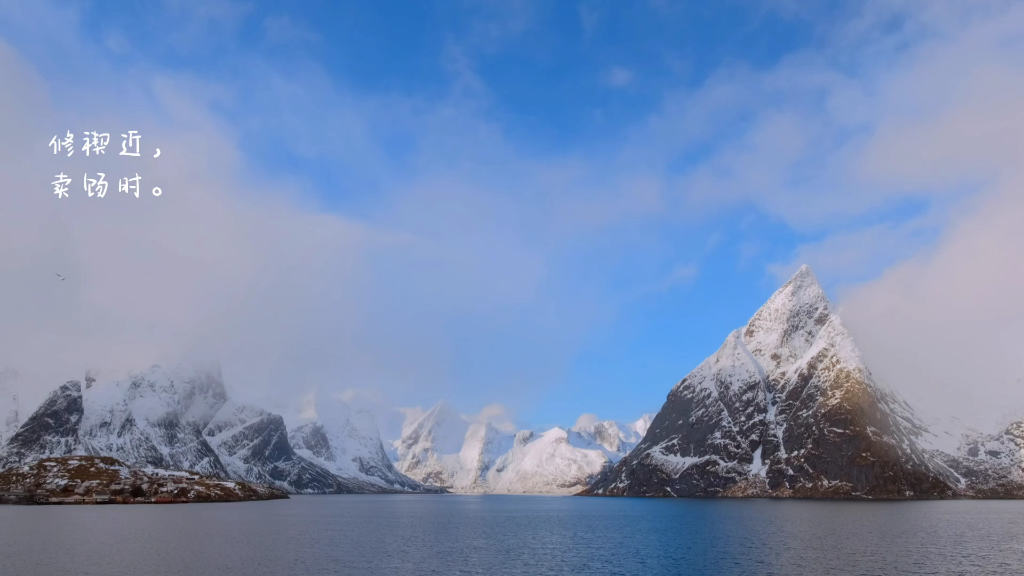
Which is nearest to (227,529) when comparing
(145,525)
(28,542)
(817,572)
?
(145,525)

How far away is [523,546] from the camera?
427 ft

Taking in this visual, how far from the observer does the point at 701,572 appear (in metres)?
93.6

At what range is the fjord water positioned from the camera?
315 feet

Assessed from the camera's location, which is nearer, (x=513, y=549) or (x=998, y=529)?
(x=513, y=549)

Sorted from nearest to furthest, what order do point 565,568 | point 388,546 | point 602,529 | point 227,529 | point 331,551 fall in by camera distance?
point 565,568 → point 331,551 → point 388,546 → point 227,529 → point 602,529

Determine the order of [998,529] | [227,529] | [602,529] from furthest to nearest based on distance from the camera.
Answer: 1. [602,529]
2. [227,529]
3. [998,529]

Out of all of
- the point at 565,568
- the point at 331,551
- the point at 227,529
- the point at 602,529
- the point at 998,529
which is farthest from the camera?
the point at 602,529

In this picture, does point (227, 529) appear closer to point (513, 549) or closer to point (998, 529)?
point (513, 549)

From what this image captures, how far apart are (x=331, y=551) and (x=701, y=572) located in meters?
63.0

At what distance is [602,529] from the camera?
169000 mm

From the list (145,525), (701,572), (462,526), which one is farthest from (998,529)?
(145,525)

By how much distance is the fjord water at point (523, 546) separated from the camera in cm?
9600

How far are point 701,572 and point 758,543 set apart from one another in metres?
36.0

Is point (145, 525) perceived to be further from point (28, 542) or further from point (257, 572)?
point (257, 572)
